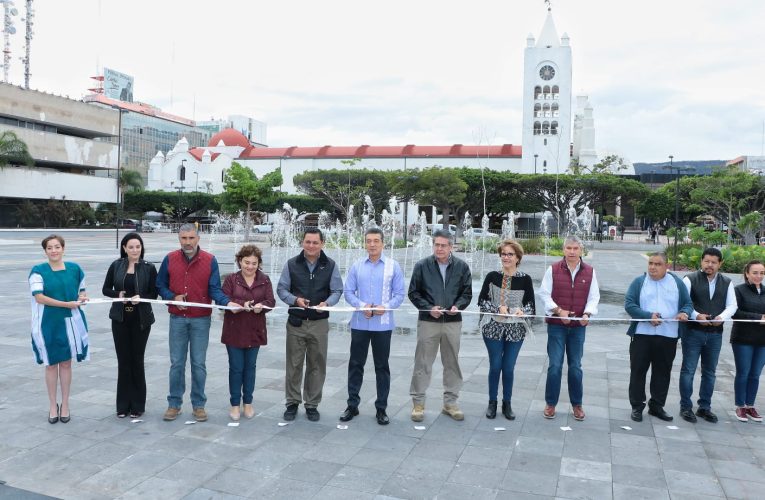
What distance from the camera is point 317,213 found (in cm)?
6050

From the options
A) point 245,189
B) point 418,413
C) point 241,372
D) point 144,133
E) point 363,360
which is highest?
point 144,133

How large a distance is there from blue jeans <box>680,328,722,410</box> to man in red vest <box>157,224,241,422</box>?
394cm

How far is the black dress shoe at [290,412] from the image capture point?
5.05 meters

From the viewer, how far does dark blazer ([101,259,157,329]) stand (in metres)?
4.93

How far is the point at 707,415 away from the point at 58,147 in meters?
58.9

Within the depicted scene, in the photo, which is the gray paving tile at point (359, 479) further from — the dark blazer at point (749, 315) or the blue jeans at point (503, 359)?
the dark blazer at point (749, 315)

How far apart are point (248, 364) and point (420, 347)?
146cm

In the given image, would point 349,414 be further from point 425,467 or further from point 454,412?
point 425,467

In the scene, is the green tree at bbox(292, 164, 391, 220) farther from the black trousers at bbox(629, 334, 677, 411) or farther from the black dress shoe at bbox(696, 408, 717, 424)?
the black dress shoe at bbox(696, 408, 717, 424)

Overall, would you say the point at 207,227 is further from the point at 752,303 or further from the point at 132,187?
the point at 752,303

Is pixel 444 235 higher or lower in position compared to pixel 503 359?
higher

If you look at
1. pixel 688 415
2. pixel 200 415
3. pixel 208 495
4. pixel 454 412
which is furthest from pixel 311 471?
pixel 688 415

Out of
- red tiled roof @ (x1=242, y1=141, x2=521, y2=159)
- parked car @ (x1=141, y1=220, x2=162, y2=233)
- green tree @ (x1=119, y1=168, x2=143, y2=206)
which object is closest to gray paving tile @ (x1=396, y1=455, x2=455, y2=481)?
parked car @ (x1=141, y1=220, x2=162, y2=233)

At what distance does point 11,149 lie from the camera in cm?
4706
